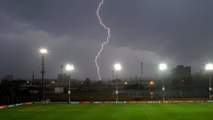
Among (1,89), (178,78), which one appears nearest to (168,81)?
(178,78)

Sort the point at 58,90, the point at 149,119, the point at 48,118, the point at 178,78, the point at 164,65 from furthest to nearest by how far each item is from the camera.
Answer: the point at 178,78
the point at 58,90
the point at 164,65
the point at 48,118
the point at 149,119

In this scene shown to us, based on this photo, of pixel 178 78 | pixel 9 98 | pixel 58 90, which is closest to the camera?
pixel 9 98

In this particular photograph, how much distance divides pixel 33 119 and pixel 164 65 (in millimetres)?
40032

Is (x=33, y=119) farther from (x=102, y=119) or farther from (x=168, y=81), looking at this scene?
(x=168, y=81)

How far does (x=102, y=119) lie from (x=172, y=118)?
6365 mm

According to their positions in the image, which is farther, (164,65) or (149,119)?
(164,65)

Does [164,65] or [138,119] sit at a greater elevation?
[164,65]

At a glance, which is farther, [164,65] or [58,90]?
[58,90]

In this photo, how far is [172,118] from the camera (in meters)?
31.9

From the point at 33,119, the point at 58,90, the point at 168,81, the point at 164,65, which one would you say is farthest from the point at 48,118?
the point at 168,81

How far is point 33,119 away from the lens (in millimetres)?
32375

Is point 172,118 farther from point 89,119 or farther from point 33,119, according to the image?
point 33,119

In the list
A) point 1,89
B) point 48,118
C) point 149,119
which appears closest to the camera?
point 149,119

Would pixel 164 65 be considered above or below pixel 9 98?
above
